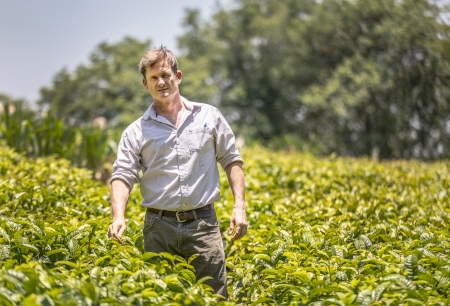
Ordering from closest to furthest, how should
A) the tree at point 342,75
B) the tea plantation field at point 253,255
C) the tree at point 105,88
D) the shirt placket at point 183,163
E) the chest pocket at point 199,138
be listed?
the tea plantation field at point 253,255, the shirt placket at point 183,163, the chest pocket at point 199,138, the tree at point 342,75, the tree at point 105,88

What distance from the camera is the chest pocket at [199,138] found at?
4086 millimetres

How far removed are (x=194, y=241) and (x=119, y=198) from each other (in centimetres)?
57

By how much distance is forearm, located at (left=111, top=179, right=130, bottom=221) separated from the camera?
3.83 meters

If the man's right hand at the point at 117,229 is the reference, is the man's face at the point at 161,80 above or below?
above

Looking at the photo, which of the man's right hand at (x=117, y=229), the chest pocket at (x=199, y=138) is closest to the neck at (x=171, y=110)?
the chest pocket at (x=199, y=138)

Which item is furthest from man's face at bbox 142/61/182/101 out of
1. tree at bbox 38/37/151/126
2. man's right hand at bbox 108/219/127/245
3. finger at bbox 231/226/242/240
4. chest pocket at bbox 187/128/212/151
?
tree at bbox 38/37/151/126

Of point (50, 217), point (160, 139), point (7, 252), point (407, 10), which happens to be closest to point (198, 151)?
point (160, 139)

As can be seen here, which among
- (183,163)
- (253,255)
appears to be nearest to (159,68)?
(183,163)

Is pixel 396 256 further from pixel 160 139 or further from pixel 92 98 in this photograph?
pixel 92 98

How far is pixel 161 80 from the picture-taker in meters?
4.05

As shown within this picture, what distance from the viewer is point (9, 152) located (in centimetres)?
839

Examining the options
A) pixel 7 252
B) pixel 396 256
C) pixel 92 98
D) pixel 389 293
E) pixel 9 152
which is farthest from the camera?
pixel 92 98

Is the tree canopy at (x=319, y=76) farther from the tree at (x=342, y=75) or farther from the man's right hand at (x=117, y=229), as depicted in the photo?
the man's right hand at (x=117, y=229)

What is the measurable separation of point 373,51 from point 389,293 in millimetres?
26591
